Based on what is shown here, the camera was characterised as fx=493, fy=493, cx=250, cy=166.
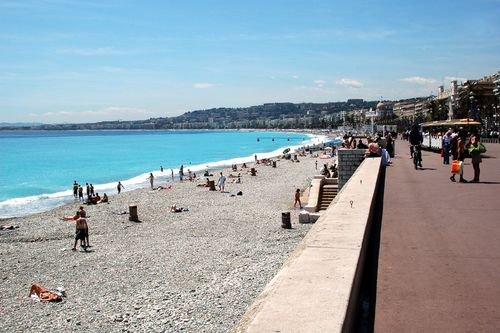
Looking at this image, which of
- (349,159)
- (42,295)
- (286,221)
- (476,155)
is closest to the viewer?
(476,155)

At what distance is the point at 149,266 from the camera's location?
47.9 feet

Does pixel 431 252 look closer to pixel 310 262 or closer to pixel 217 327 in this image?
pixel 310 262

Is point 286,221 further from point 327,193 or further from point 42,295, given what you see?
A: point 42,295

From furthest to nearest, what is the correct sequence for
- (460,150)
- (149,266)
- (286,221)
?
(286,221) < (149,266) < (460,150)

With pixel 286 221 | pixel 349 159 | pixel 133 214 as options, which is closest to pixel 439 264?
pixel 349 159

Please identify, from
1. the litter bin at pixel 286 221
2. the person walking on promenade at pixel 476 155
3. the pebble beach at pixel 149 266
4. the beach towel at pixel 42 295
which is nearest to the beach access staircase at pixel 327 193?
the pebble beach at pixel 149 266

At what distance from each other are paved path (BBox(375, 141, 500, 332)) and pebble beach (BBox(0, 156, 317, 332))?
164 inches

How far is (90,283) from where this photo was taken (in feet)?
43.5

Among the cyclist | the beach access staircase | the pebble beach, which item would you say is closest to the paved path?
the pebble beach

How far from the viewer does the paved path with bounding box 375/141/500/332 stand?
3660 millimetres

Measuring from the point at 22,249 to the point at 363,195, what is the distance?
15256 mm

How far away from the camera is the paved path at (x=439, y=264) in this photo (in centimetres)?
366

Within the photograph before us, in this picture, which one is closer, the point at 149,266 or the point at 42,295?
the point at 42,295

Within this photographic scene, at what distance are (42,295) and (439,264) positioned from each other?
33.7 feet
